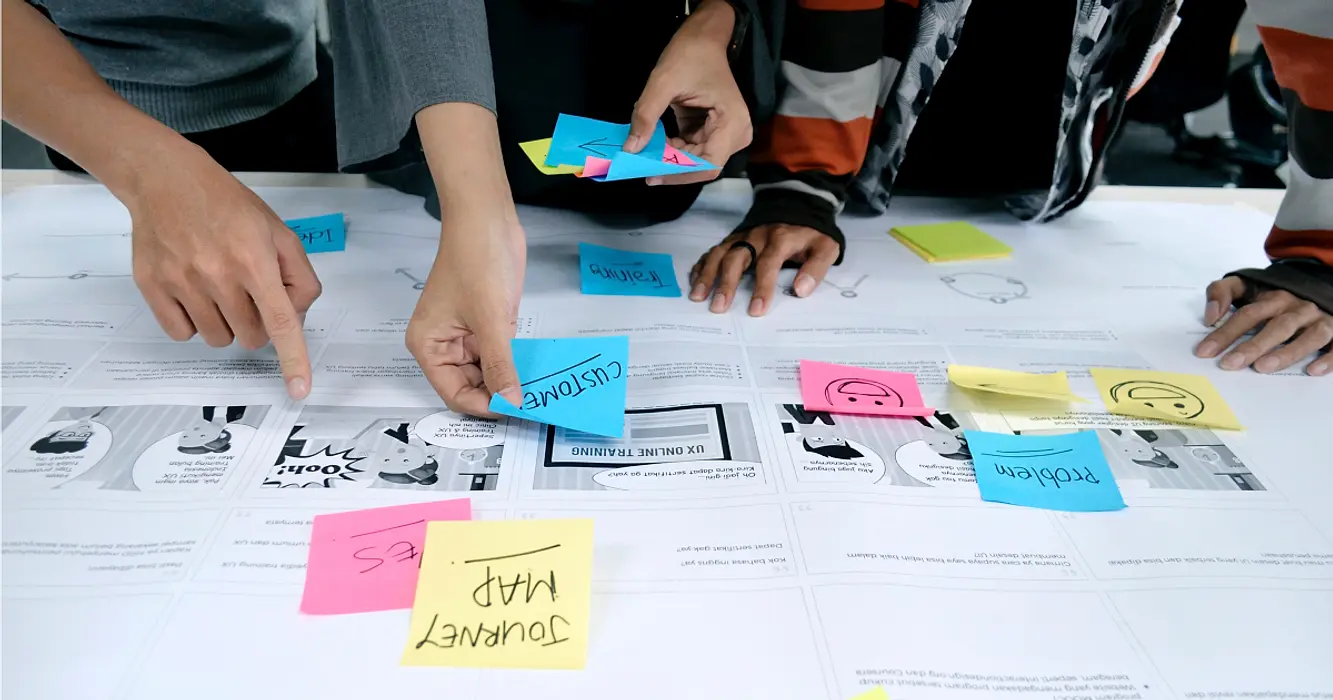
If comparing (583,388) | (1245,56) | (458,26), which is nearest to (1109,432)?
(583,388)

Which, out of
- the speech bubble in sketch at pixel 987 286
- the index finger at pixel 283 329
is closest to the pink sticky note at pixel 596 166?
the index finger at pixel 283 329

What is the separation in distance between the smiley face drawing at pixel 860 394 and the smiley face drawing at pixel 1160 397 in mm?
159

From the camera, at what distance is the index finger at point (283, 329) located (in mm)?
537

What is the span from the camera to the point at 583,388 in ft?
1.80

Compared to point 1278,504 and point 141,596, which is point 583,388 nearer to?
point 141,596

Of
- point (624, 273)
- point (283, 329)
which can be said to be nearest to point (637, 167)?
point (624, 273)

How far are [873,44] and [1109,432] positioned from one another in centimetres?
43

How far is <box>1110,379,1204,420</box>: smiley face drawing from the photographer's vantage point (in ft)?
1.90

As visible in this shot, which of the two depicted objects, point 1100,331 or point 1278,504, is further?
point 1100,331

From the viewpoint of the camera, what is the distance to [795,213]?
2.62 ft

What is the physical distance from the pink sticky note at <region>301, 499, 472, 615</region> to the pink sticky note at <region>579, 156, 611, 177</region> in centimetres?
26

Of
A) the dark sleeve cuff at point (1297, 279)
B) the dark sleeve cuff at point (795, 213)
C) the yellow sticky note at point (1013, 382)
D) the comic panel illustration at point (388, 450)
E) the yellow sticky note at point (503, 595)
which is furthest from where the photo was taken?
the dark sleeve cuff at point (795, 213)

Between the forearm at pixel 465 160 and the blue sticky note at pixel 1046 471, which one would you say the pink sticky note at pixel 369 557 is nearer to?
the forearm at pixel 465 160

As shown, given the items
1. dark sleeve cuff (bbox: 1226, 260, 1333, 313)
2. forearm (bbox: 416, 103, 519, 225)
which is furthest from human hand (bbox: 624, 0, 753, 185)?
dark sleeve cuff (bbox: 1226, 260, 1333, 313)
